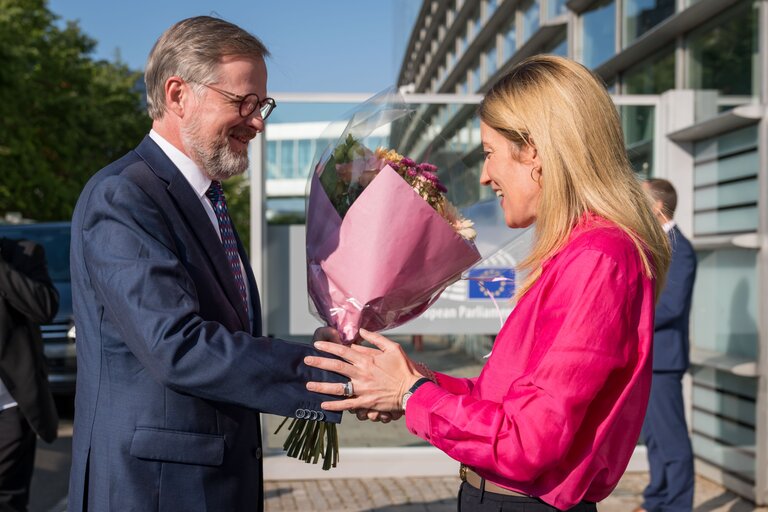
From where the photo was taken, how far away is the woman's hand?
7.55 ft

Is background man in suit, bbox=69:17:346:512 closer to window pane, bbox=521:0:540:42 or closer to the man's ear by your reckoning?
the man's ear

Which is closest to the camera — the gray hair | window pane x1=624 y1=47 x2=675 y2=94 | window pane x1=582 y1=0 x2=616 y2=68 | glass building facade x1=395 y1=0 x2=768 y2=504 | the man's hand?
the gray hair

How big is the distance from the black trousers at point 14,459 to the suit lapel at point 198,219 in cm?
285

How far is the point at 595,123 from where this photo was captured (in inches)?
84.9

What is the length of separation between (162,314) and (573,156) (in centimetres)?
109

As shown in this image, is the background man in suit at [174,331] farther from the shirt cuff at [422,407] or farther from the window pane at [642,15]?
the window pane at [642,15]

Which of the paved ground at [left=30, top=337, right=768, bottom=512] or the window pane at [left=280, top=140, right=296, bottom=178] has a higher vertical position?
the window pane at [left=280, top=140, right=296, bottom=178]

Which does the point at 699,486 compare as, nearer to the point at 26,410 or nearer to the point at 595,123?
the point at 26,410

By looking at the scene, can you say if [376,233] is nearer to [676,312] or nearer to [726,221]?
[676,312]

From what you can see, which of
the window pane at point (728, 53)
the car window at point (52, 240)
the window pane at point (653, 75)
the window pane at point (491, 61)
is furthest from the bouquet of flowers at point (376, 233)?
the window pane at point (491, 61)

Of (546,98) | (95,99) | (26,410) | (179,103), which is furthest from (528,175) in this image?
(95,99)

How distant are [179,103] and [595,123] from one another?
1.18 meters

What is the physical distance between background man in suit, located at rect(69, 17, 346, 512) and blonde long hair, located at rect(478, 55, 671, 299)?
746 mm

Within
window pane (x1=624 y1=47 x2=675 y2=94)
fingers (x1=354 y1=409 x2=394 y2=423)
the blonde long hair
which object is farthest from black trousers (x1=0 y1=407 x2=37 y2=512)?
window pane (x1=624 y1=47 x2=675 y2=94)
